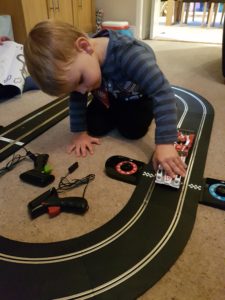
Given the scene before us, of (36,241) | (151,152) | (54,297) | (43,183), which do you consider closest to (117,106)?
(151,152)

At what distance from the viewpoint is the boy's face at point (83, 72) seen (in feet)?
2.23

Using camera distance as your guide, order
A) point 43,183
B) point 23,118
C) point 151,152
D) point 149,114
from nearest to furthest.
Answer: point 43,183, point 151,152, point 149,114, point 23,118

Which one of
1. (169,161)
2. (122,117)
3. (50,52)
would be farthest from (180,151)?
(50,52)

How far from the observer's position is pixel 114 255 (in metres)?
0.57

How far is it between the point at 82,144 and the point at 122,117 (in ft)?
0.64

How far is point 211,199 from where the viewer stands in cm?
70

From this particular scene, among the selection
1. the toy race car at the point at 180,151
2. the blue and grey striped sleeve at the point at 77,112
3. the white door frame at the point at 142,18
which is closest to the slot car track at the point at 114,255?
the toy race car at the point at 180,151

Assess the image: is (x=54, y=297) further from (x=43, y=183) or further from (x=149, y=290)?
(x=43, y=183)

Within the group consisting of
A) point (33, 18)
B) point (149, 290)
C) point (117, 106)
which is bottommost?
point (149, 290)

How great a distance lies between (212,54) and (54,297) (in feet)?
7.60

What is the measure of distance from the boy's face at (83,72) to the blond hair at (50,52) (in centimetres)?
2

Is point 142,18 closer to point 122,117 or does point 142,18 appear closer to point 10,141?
point 122,117

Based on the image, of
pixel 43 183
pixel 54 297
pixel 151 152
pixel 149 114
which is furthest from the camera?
pixel 149 114

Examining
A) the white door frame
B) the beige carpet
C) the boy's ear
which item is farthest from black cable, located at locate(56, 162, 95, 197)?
the white door frame
